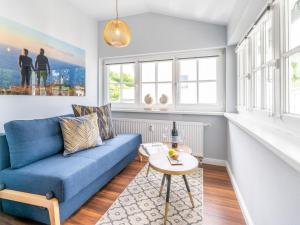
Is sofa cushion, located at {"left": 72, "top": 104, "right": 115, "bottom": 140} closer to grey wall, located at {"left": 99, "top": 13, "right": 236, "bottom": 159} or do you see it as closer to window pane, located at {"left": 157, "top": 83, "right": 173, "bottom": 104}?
grey wall, located at {"left": 99, "top": 13, "right": 236, "bottom": 159}

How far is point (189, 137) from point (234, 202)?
124cm

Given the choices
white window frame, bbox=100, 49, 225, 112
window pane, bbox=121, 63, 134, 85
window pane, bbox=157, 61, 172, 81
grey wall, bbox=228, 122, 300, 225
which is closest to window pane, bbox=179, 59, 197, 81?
white window frame, bbox=100, 49, 225, 112

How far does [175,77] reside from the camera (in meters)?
3.20

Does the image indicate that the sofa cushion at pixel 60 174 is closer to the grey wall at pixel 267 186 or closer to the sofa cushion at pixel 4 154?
the sofa cushion at pixel 4 154

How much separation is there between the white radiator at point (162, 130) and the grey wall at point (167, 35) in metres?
1.31

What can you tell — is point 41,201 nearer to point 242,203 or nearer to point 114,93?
point 242,203

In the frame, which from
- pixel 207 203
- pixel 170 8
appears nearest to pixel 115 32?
pixel 170 8

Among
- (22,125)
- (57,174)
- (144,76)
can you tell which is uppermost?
(144,76)

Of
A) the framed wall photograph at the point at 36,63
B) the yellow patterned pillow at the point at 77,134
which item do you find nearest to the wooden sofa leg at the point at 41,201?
the yellow patterned pillow at the point at 77,134

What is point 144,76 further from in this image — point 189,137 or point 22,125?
point 22,125

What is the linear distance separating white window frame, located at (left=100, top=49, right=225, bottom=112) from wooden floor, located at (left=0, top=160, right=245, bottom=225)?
1.11 metres

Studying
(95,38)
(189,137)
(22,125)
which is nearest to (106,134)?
(22,125)

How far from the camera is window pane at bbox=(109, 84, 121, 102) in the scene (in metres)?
3.69

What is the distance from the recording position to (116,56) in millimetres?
3518
